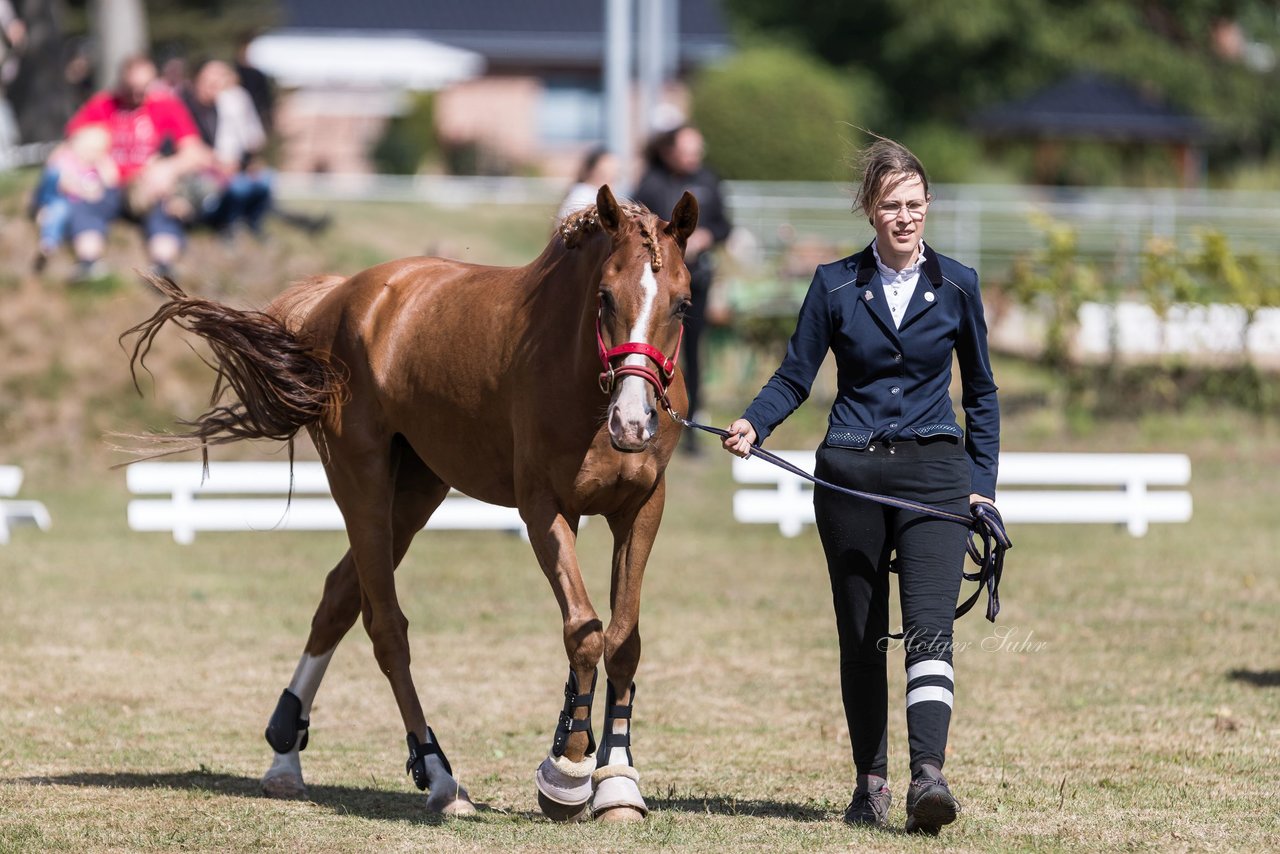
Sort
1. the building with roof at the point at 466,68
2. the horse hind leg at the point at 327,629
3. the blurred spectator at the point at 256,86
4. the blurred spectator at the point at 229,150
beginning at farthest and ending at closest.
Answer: the building with roof at the point at 466,68 → the blurred spectator at the point at 256,86 → the blurred spectator at the point at 229,150 → the horse hind leg at the point at 327,629

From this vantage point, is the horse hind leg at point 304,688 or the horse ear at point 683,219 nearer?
the horse ear at point 683,219

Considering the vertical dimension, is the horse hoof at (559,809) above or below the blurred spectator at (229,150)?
below

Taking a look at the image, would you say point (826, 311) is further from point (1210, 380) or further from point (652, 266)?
point (1210, 380)

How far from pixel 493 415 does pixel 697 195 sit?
330 inches

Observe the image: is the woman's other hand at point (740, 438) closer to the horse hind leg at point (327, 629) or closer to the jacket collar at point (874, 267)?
the jacket collar at point (874, 267)

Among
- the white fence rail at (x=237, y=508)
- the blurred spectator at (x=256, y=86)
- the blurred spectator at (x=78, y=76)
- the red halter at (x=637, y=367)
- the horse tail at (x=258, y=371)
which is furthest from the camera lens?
the blurred spectator at (x=78, y=76)

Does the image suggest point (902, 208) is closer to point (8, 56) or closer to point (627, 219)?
point (627, 219)

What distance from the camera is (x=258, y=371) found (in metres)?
7.18

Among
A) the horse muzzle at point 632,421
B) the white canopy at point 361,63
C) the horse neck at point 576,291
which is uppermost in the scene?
the white canopy at point 361,63

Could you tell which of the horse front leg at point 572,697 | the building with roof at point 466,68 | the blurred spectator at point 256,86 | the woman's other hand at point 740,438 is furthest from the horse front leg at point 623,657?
the building with roof at point 466,68

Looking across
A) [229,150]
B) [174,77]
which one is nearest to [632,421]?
[229,150]

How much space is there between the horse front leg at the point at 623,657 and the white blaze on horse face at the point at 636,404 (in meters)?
0.68

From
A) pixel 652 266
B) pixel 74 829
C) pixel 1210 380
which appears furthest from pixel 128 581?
pixel 1210 380

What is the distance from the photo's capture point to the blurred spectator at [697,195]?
14.4 meters
